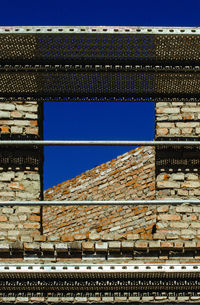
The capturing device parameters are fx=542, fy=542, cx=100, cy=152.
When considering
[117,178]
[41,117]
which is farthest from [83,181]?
[41,117]

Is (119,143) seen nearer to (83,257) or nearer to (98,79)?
(98,79)

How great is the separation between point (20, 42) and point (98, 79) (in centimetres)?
84

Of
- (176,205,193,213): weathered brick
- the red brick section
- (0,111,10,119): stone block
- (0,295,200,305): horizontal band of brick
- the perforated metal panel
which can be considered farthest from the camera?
the red brick section

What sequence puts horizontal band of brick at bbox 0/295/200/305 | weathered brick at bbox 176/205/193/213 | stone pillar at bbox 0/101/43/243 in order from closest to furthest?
1. horizontal band of brick at bbox 0/295/200/305
2. stone pillar at bbox 0/101/43/243
3. weathered brick at bbox 176/205/193/213

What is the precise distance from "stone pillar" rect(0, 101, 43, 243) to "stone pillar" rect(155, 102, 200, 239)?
57.0 inches

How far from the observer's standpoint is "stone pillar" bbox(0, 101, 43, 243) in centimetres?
618

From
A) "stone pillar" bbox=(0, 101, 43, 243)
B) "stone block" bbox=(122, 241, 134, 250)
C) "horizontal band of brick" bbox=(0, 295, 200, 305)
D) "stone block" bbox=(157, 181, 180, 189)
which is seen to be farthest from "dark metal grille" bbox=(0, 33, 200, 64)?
"horizontal band of brick" bbox=(0, 295, 200, 305)

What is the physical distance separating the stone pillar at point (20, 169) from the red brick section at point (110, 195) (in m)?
2.65

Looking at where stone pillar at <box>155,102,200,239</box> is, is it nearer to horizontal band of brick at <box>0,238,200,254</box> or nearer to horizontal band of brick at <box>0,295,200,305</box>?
horizontal band of brick at <box>0,238,200,254</box>

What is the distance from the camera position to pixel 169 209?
6352 mm

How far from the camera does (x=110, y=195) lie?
34.5 ft

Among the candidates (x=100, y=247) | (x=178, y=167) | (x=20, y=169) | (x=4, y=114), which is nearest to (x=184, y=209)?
(x=178, y=167)

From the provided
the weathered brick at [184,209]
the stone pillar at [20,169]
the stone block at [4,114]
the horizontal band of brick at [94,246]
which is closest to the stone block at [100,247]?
the horizontal band of brick at [94,246]

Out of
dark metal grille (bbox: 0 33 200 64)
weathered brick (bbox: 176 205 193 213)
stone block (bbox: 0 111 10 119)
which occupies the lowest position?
weathered brick (bbox: 176 205 193 213)
